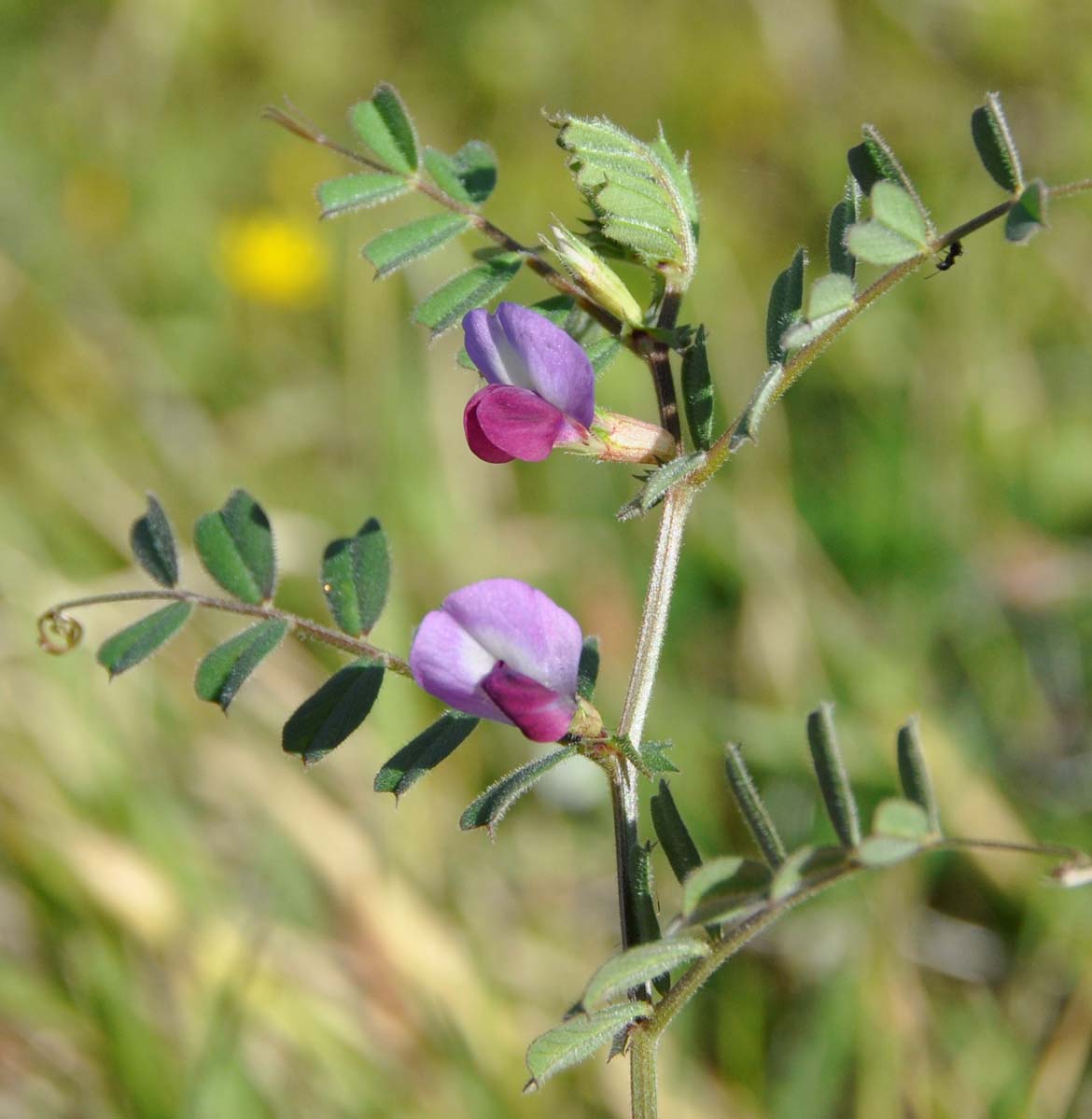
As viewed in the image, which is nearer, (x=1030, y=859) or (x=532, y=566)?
(x=1030, y=859)

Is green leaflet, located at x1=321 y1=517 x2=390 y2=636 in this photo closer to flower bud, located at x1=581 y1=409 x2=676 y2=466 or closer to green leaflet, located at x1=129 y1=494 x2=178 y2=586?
green leaflet, located at x1=129 y1=494 x2=178 y2=586

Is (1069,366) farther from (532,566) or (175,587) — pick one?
(175,587)

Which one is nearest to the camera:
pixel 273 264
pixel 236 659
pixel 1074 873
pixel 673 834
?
pixel 1074 873

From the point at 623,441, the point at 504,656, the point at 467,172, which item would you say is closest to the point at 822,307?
the point at 623,441

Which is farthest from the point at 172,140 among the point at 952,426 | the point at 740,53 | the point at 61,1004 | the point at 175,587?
the point at 175,587

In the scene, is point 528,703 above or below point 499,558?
above

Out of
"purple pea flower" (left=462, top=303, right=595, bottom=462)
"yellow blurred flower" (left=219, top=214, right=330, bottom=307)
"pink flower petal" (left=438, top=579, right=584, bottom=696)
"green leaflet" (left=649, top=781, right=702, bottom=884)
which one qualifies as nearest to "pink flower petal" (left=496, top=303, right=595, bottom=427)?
"purple pea flower" (left=462, top=303, right=595, bottom=462)

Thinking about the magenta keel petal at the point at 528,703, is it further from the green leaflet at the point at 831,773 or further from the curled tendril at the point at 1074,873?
the curled tendril at the point at 1074,873

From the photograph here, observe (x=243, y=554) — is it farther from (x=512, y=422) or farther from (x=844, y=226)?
→ (x=844, y=226)
